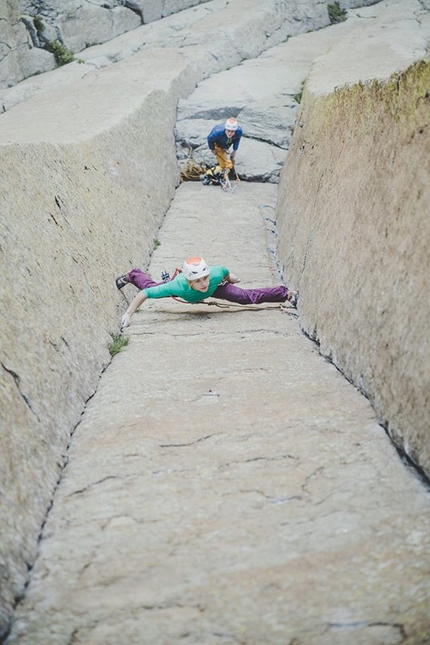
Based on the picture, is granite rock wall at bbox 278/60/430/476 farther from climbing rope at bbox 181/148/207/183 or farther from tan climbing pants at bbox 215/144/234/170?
climbing rope at bbox 181/148/207/183

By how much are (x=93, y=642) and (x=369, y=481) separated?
163cm

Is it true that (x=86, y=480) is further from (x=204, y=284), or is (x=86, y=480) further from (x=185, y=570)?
(x=204, y=284)

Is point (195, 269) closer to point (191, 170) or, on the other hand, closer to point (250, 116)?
point (191, 170)

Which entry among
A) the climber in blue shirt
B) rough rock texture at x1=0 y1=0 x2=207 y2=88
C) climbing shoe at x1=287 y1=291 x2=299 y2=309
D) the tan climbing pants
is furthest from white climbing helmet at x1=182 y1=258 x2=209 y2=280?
rough rock texture at x1=0 y1=0 x2=207 y2=88

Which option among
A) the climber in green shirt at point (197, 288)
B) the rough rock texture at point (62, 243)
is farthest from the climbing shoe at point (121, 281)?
the rough rock texture at point (62, 243)

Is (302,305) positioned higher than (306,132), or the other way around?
(306,132)

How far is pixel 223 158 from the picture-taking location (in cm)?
1097

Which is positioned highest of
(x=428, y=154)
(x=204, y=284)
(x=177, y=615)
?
(x=428, y=154)

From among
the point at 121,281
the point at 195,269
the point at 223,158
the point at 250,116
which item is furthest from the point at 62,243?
the point at 250,116

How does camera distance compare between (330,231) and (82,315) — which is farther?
(330,231)

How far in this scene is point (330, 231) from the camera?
18.4 ft

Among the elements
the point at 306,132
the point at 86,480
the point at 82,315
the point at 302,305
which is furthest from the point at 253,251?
the point at 86,480

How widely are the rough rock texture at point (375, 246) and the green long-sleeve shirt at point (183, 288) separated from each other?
1024 mm

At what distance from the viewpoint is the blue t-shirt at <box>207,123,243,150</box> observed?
10547 millimetres
